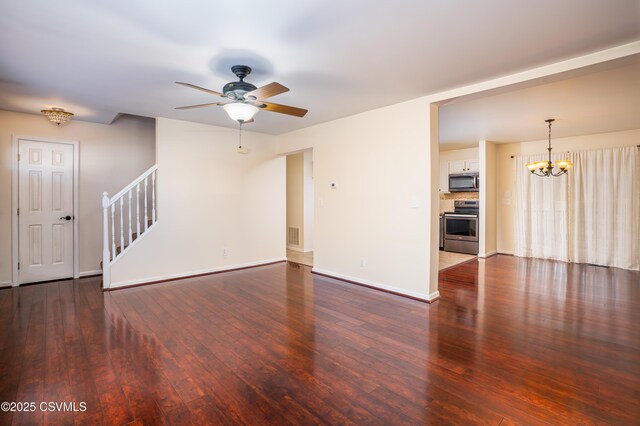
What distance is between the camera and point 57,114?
430 cm

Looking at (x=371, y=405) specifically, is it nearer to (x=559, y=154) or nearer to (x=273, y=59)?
(x=273, y=59)

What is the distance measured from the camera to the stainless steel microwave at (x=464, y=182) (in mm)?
7299

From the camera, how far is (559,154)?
20.8ft

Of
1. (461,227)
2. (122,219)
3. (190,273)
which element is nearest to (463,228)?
(461,227)

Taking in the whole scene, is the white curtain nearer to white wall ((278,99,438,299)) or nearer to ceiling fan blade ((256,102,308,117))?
white wall ((278,99,438,299))

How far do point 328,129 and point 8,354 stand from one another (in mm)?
4415

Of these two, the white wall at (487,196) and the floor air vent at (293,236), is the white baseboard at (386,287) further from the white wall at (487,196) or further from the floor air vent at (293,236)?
the white wall at (487,196)

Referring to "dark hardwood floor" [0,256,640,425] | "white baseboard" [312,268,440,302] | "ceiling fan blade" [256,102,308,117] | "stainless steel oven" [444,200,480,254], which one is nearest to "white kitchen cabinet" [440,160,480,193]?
"stainless steel oven" [444,200,480,254]

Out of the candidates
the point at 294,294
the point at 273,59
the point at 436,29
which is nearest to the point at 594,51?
the point at 436,29

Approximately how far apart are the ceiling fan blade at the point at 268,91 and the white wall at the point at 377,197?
1.91 meters

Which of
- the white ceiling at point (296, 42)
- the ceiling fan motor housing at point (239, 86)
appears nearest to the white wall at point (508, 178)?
the white ceiling at point (296, 42)

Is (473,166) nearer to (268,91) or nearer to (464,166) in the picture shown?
(464,166)

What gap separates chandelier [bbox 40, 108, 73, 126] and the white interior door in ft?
2.11

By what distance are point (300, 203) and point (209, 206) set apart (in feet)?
9.42
